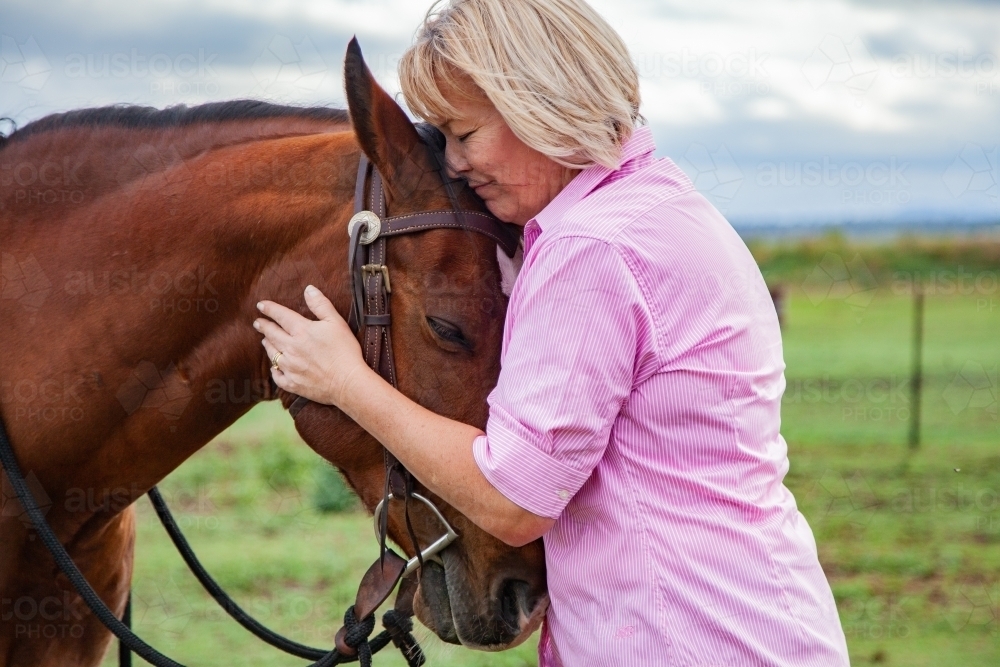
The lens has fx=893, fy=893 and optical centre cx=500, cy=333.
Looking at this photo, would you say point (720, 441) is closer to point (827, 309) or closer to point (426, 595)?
point (426, 595)

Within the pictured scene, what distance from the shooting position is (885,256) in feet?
97.6

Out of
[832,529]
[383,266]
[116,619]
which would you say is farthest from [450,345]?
[832,529]

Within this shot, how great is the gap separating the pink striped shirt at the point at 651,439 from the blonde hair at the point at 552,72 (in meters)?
0.15

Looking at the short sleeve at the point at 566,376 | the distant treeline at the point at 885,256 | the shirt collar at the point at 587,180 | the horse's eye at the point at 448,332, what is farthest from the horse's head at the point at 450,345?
the distant treeline at the point at 885,256

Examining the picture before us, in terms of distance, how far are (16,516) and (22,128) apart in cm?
108

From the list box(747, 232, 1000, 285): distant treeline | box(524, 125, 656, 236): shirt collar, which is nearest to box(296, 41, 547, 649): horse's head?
box(524, 125, 656, 236): shirt collar

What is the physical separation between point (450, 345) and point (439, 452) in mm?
351

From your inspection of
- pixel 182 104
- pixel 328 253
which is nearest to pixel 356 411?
pixel 328 253

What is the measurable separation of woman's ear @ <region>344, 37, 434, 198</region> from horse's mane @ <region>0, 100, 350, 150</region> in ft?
1.23

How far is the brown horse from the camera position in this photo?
7.12 feet

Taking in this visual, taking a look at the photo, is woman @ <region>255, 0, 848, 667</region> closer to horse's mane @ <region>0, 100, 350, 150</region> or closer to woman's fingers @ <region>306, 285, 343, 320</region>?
woman's fingers @ <region>306, 285, 343, 320</region>

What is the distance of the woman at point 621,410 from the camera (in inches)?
68.6

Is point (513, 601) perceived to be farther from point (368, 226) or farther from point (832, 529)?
point (832, 529)

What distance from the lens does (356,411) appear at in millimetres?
2020
